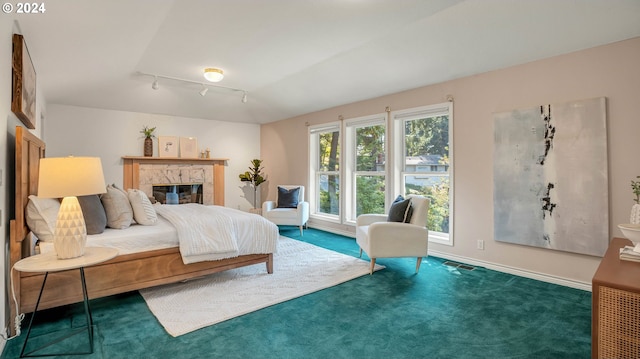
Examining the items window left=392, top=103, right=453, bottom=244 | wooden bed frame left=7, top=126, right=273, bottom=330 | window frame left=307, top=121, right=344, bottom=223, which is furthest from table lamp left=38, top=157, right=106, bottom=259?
window frame left=307, top=121, right=344, bottom=223

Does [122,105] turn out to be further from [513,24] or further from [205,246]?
[513,24]

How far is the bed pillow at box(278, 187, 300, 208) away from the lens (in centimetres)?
603

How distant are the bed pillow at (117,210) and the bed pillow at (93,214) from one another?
0.14 metres

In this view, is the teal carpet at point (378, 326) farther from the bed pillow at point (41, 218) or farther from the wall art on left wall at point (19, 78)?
the wall art on left wall at point (19, 78)

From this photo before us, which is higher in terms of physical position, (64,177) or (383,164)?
(383,164)

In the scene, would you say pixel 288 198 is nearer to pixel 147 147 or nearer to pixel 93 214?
pixel 147 147

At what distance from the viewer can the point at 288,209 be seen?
5840mm

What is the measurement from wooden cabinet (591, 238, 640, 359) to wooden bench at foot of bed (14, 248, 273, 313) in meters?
2.82

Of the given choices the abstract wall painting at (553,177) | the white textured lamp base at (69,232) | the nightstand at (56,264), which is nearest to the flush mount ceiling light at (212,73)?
the white textured lamp base at (69,232)

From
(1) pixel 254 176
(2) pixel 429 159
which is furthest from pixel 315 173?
(2) pixel 429 159

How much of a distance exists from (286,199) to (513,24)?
14.4 ft

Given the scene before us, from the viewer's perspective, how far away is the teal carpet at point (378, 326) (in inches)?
78.9

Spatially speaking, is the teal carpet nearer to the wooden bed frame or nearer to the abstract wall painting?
the wooden bed frame

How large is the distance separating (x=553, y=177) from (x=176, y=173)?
618 centimetres
